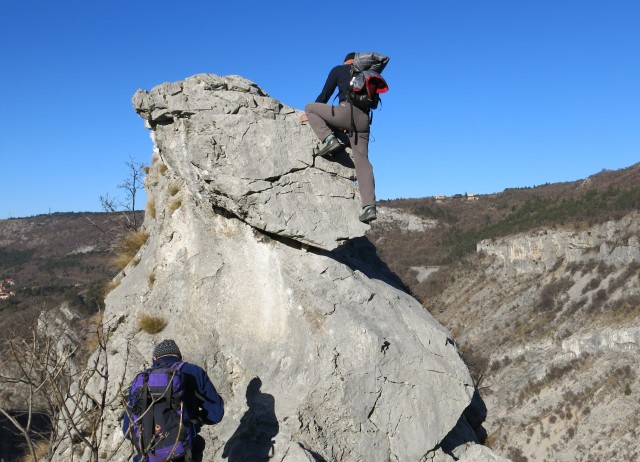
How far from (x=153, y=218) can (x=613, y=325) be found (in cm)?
4286

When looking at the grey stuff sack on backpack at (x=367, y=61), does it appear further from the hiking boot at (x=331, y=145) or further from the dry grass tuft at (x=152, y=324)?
the dry grass tuft at (x=152, y=324)

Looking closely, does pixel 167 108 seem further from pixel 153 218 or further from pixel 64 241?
pixel 64 241

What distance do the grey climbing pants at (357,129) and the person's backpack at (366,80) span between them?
17 cm

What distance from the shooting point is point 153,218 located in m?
9.49

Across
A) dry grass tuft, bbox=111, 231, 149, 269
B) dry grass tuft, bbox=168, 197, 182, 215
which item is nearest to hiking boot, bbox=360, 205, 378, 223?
dry grass tuft, bbox=168, 197, 182, 215

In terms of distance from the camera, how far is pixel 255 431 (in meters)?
6.28

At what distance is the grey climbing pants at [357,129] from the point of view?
707 cm

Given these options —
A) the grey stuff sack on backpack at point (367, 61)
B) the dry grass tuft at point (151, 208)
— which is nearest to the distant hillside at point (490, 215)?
the dry grass tuft at point (151, 208)

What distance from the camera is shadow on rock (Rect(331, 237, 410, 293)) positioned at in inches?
308

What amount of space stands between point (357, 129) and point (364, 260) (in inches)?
113

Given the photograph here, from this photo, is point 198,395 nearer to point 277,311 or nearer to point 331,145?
point 277,311

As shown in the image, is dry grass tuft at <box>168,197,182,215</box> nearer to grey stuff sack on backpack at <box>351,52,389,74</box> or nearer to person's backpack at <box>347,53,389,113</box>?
person's backpack at <box>347,53,389,113</box>

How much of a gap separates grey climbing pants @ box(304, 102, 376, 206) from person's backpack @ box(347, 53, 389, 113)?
0.57 feet

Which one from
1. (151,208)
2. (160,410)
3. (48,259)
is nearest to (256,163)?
(151,208)
